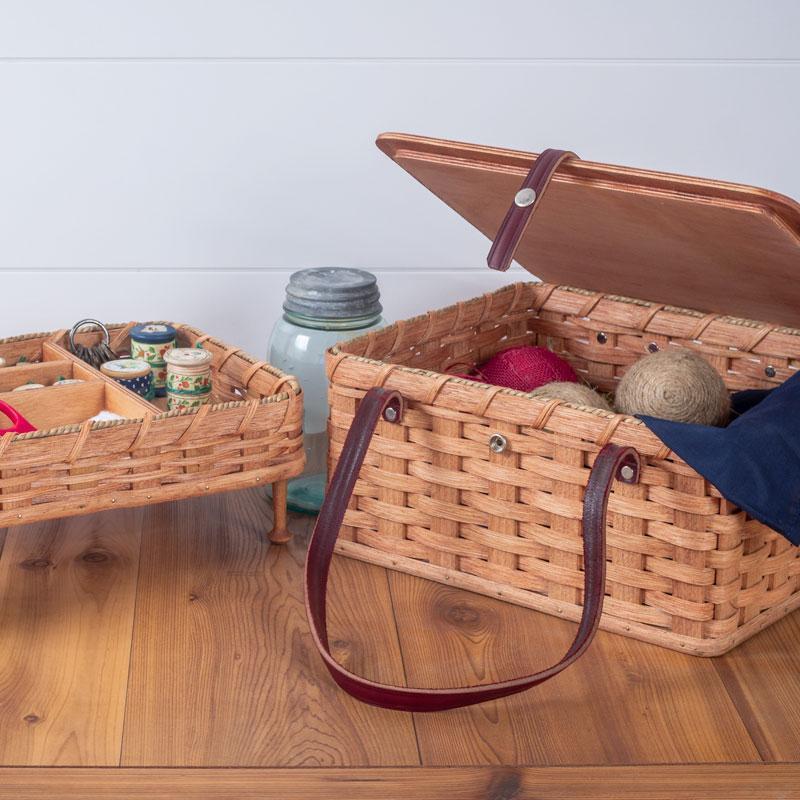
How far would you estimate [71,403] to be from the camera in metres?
1.18

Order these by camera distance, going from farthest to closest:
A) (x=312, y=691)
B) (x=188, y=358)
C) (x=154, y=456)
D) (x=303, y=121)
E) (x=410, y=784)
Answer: (x=303, y=121)
(x=188, y=358)
(x=154, y=456)
(x=312, y=691)
(x=410, y=784)

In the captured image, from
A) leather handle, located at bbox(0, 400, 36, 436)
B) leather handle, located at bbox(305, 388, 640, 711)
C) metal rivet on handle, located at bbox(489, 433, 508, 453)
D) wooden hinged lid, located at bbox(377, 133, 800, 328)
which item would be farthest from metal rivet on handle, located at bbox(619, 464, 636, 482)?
leather handle, located at bbox(0, 400, 36, 436)

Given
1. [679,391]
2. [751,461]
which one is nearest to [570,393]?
[679,391]

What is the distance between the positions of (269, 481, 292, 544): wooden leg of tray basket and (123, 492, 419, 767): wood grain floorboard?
0.03 feet

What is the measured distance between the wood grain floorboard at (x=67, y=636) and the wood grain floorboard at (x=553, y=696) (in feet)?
0.79

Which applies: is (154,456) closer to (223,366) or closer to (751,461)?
(223,366)

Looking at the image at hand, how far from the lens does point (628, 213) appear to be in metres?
1.08

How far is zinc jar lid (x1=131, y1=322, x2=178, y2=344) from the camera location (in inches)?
51.0

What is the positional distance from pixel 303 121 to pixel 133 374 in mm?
445

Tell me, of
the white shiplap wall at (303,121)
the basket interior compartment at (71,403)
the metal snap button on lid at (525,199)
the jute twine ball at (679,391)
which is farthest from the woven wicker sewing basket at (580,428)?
the white shiplap wall at (303,121)

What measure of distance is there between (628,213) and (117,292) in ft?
2.47

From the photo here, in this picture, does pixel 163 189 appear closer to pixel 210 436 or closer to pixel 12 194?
pixel 12 194

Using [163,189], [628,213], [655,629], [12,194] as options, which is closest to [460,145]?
[628,213]

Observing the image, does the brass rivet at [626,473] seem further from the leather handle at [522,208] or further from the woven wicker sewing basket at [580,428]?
the leather handle at [522,208]
